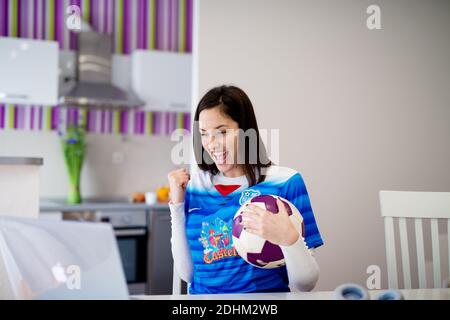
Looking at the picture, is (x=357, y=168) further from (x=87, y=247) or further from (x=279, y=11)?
(x=87, y=247)

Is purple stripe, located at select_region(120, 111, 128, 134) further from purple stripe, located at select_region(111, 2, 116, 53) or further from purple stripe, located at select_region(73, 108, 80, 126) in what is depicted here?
purple stripe, located at select_region(111, 2, 116, 53)

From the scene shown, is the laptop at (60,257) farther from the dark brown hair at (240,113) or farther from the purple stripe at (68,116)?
the purple stripe at (68,116)

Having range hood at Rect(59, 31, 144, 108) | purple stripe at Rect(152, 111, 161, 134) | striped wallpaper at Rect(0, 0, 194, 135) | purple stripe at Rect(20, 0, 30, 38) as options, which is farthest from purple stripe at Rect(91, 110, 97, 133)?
purple stripe at Rect(20, 0, 30, 38)

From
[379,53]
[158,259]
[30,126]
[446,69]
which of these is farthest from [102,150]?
[446,69]

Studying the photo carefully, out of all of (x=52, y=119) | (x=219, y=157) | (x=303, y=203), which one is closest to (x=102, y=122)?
(x=52, y=119)

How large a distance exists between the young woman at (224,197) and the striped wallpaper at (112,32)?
7.40ft

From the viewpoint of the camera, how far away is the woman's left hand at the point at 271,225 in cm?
95

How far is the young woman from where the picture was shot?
4.11ft

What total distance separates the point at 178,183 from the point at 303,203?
363 millimetres

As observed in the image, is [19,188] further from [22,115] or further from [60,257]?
[22,115]

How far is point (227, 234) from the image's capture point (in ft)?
4.15

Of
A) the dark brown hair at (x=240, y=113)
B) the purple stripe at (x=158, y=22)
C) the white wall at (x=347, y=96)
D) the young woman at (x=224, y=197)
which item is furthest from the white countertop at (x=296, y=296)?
the purple stripe at (x=158, y=22)

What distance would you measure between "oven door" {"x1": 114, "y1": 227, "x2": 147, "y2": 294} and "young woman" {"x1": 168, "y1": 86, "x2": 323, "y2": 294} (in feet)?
5.55

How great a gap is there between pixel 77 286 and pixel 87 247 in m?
0.08
